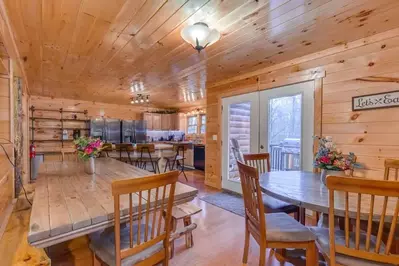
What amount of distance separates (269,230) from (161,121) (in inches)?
286

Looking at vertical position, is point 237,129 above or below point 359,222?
above

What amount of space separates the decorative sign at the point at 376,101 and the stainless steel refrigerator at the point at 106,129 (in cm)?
649

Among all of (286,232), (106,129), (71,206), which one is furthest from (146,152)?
(286,232)

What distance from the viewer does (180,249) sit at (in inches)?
88.0

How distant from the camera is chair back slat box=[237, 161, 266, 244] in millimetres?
1509

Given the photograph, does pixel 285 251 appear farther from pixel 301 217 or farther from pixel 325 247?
pixel 325 247

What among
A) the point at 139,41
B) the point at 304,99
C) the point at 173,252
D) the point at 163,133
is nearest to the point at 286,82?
the point at 304,99

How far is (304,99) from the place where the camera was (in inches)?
120

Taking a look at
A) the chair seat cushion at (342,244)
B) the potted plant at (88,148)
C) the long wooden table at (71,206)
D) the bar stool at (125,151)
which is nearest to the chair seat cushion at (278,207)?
the chair seat cushion at (342,244)

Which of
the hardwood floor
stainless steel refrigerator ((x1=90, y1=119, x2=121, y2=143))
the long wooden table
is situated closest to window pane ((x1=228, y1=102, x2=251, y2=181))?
the hardwood floor

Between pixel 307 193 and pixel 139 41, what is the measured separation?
2354 mm

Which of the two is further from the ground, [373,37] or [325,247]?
[373,37]

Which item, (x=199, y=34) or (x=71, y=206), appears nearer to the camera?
(x=71, y=206)

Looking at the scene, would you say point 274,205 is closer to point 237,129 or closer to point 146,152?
point 237,129
